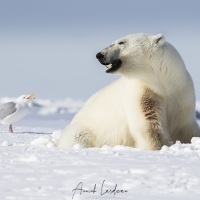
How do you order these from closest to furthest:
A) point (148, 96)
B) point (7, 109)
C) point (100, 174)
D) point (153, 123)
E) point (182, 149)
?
point (100, 174)
point (182, 149)
point (153, 123)
point (148, 96)
point (7, 109)

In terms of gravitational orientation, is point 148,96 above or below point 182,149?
above

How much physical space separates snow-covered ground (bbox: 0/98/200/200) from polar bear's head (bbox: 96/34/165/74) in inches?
50.8

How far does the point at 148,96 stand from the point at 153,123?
1.18 feet

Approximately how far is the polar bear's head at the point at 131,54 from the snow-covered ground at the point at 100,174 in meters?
1.29

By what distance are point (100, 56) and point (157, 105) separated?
0.96 m

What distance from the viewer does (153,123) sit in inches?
299

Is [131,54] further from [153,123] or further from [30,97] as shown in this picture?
[30,97]

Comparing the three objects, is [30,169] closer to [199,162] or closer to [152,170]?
[152,170]

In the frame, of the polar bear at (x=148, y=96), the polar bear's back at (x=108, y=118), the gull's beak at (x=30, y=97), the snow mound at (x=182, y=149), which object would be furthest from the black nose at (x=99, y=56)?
the gull's beak at (x=30, y=97)

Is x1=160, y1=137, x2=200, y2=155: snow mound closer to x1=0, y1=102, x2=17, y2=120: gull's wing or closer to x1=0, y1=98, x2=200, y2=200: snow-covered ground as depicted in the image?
x1=0, y1=98, x2=200, y2=200: snow-covered ground

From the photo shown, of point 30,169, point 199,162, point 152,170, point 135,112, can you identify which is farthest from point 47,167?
point 135,112

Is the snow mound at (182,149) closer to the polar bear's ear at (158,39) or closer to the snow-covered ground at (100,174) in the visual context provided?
the snow-covered ground at (100,174)

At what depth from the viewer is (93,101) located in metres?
8.71

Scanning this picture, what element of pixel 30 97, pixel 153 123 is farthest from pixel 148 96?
pixel 30 97
